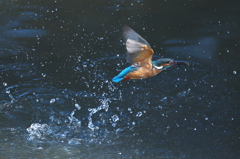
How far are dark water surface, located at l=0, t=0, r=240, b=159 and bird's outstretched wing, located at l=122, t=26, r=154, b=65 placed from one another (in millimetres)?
687

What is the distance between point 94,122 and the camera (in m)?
3.27

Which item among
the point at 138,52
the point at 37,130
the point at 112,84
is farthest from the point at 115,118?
the point at 138,52

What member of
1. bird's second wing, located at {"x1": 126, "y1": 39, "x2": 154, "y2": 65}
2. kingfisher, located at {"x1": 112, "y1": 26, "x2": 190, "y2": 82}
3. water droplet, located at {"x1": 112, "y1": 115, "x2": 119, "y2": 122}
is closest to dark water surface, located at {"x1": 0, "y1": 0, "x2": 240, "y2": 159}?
water droplet, located at {"x1": 112, "y1": 115, "x2": 119, "y2": 122}

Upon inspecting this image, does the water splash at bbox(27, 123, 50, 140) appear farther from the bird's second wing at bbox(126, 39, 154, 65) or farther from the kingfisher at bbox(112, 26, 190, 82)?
the bird's second wing at bbox(126, 39, 154, 65)

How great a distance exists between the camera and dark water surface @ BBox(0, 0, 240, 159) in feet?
10.00

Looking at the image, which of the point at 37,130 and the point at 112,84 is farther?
the point at 112,84

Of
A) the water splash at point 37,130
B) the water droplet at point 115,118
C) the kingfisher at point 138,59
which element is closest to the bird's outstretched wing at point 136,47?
the kingfisher at point 138,59

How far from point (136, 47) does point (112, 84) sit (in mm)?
1164

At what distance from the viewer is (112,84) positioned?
150 inches

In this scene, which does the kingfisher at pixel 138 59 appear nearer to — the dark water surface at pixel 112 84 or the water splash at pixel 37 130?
the dark water surface at pixel 112 84

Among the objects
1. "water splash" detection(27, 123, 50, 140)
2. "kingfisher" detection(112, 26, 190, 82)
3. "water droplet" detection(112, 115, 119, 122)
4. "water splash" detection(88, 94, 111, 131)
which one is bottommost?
"water droplet" detection(112, 115, 119, 122)

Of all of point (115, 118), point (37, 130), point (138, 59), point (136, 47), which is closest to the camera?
point (136, 47)

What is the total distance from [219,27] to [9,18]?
8.73ft

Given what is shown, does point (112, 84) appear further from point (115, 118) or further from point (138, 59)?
point (138, 59)
